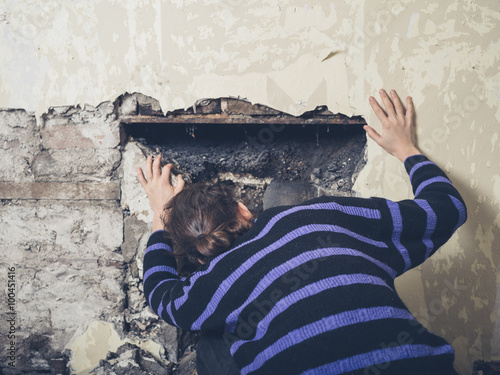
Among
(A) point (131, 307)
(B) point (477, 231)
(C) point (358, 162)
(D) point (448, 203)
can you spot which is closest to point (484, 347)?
(B) point (477, 231)

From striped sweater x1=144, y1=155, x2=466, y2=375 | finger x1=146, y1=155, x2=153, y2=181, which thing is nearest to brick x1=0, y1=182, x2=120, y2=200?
finger x1=146, y1=155, x2=153, y2=181

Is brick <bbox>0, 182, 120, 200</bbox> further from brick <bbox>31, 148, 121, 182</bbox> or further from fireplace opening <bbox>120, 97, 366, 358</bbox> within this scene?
fireplace opening <bbox>120, 97, 366, 358</bbox>

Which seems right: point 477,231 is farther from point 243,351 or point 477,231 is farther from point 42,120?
point 42,120

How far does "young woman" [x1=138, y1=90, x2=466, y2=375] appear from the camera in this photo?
0.77 meters

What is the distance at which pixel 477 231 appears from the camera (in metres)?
1.30

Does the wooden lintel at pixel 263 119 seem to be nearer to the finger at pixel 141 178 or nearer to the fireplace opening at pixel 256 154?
the fireplace opening at pixel 256 154

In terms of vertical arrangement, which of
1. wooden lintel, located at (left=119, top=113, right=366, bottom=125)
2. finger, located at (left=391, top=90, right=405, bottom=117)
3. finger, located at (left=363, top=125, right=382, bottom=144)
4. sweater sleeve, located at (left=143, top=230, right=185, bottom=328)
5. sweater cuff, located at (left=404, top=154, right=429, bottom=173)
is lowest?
sweater sleeve, located at (left=143, top=230, right=185, bottom=328)

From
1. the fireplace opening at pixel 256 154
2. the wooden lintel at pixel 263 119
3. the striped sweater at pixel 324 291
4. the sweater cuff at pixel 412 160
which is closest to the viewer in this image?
the striped sweater at pixel 324 291

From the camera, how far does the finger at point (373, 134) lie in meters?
1.28

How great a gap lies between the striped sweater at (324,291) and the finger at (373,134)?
→ 0.31 m

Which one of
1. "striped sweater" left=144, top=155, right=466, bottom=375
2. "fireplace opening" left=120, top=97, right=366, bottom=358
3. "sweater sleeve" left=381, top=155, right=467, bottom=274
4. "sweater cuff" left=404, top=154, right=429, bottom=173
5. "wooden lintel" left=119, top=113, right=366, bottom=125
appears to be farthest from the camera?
"fireplace opening" left=120, top=97, right=366, bottom=358

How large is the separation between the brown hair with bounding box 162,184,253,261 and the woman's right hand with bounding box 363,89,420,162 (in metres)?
0.64

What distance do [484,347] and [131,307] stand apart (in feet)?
4.97

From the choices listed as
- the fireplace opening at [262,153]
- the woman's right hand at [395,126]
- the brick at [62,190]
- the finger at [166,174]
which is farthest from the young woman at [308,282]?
the brick at [62,190]
